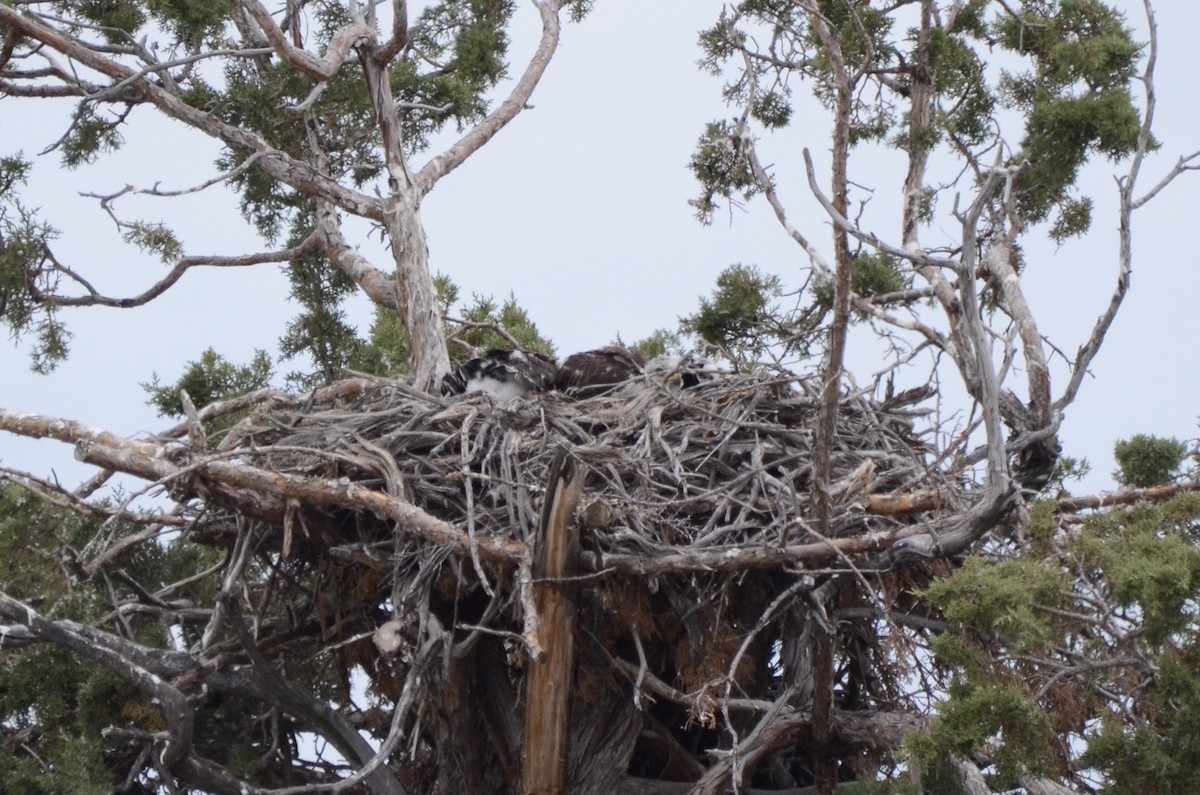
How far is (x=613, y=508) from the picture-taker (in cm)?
497

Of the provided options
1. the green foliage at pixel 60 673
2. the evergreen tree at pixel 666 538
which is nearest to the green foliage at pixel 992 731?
the evergreen tree at pixel 666 538

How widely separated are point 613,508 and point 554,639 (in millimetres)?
524

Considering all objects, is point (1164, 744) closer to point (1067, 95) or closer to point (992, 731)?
point (992, 731)

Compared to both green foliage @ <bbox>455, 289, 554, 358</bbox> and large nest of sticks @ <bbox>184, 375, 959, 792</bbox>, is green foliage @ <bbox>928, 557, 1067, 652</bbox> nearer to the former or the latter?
large nest of sticks @ <bbox>184, 375, 959, 792</bbox>

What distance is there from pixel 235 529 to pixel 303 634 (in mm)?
691

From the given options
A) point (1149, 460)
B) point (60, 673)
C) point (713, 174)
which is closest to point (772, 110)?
point (713, 174)

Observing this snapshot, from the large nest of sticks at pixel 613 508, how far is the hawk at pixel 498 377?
39 centimetres

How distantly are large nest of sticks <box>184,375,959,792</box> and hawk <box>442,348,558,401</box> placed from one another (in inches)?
15.4

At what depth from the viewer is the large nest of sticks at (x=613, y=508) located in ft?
16.2

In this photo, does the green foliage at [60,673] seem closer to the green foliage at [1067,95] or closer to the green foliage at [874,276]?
the green foliage at [874,276]

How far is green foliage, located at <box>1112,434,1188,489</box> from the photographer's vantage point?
238 inches

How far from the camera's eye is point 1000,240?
255 inches

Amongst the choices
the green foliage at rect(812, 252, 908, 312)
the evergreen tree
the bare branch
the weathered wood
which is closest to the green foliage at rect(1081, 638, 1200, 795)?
the evergreen tree

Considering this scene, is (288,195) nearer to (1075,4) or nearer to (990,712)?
(1075,4)
